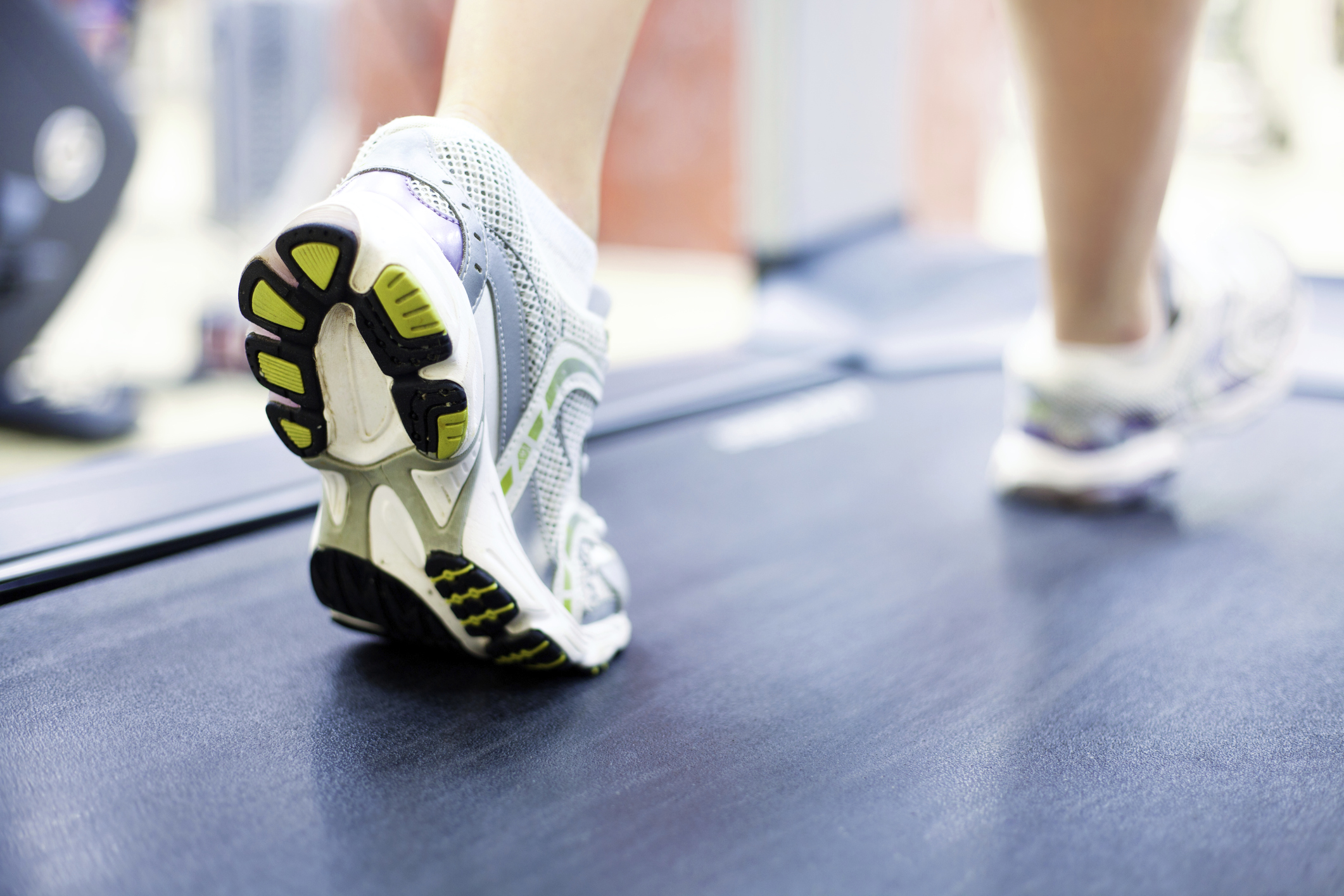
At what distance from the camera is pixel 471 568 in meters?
0.66

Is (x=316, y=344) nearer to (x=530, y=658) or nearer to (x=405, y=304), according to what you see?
(x=405, y=304)

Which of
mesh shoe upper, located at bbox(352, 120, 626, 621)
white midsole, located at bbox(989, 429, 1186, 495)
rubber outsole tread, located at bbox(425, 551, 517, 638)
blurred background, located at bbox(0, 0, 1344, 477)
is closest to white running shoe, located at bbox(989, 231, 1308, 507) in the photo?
white midsole, located at bbox(989, 429, 1186, 495)

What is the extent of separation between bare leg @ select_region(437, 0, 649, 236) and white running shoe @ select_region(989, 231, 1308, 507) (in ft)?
2.17

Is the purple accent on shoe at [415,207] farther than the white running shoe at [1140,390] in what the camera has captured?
No

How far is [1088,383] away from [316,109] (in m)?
2.48

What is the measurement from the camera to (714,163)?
12.7 feet

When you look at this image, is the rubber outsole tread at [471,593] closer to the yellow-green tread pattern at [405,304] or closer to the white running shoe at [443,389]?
the white running shoe at [443,389]

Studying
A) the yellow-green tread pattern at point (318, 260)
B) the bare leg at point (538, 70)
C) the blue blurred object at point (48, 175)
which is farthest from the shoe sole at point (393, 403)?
the blue blurred object at point (48, 175)

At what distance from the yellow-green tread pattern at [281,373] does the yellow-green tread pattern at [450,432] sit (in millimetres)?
86

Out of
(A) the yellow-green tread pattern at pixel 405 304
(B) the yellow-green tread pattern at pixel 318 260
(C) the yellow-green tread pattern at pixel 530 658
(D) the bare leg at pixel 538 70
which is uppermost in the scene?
(D) the bare leg at pixel 538 70

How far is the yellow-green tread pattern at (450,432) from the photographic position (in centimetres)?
A: 61

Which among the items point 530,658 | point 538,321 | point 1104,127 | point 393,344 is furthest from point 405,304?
point 1104,127

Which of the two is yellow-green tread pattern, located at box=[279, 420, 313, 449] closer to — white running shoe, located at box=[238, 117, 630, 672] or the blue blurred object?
white running shoe, located at box=[238, 117, 630, 672]

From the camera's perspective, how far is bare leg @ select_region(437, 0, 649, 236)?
0.68 metres
